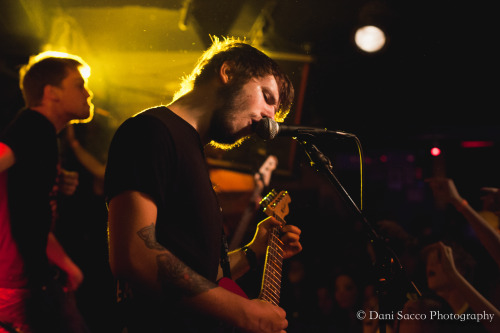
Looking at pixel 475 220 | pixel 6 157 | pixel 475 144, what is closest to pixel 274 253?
pixel 475 220

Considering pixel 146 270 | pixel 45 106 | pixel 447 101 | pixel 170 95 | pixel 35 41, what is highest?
pixel 447 101

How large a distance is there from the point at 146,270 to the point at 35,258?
1527 millimetres

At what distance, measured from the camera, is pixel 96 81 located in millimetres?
4422

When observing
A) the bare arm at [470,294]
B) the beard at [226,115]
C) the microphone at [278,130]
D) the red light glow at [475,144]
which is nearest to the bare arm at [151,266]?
the beard at [226,115]

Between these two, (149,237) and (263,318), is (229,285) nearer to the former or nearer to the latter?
(263,318)

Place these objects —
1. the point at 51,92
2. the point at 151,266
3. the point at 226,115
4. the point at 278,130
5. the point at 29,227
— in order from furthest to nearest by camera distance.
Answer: the point at 51,92 < the point at 29,227 < the point at 278,130 < the point at 226,115 < the point at 151,266

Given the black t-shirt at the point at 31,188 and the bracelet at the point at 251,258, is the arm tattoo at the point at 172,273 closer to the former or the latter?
the bracelet at the point at 251,258

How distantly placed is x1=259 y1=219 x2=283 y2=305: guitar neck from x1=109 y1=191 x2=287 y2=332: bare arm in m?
0.54

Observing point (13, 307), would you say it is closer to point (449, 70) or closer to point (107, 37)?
point (107, 37)

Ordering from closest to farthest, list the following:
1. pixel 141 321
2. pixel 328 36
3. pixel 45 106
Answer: pixel 141 321, pixel 45 106, pixel 328 36

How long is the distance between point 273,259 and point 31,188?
1570mm

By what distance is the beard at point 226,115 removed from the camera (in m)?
1.71

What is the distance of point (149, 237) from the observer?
1284 millimetres

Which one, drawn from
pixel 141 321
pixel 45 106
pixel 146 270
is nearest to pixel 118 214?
pixel 146 270
